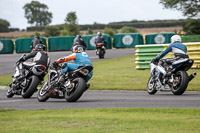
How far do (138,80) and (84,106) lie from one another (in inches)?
298

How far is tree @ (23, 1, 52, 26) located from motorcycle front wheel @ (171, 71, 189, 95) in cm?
14487

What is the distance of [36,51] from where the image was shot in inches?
575

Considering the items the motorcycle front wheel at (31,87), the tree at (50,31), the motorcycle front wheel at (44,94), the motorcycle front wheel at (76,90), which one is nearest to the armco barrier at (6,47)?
the motorcycle front wheel at (31,87)

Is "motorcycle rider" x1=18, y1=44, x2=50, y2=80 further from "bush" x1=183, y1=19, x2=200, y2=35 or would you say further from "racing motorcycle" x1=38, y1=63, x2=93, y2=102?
"bush" x1=183, y1=19, x2=200, y2=35

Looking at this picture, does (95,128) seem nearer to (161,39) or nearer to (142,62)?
(142,62)

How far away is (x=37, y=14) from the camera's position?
160500 millimetres

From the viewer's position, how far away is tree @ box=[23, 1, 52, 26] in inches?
6251

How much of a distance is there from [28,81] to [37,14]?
148250 mm

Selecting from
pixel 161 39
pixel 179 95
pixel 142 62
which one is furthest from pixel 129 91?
pixel 161 39

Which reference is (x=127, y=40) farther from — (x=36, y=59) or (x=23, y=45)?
(x=36, y=59)

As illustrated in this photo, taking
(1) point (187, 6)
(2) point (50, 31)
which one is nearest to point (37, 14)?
(2) point (50, 31)

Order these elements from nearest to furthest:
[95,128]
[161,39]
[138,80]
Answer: [95,128] → [138,80] → [161,39]

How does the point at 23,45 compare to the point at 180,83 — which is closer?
the point at 180,83

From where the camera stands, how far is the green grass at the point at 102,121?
316 inches
